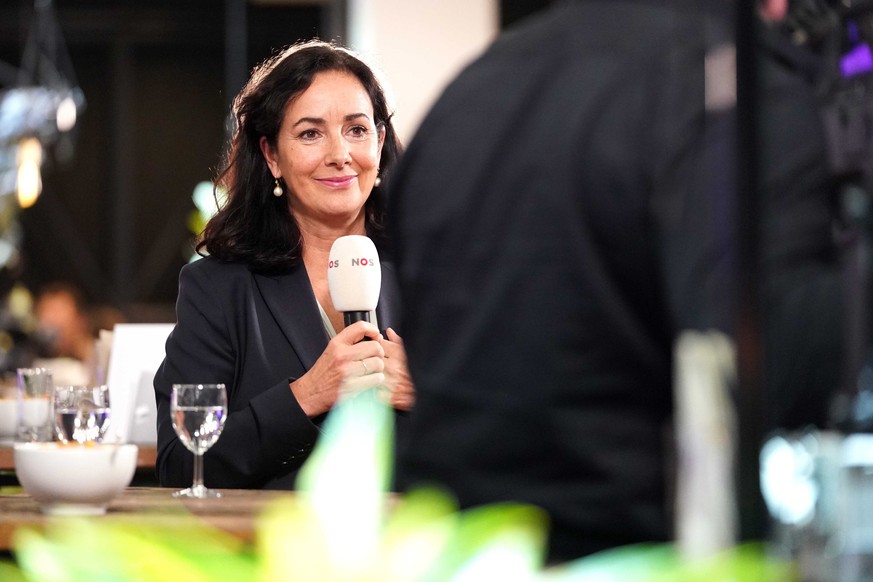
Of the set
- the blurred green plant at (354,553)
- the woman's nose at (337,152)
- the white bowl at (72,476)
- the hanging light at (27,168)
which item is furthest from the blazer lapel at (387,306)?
the hanging light at (27,168)

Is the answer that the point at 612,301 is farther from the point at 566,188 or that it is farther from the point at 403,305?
the point at 403,305

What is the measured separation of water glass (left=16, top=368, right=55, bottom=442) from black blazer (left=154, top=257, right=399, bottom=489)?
422 millimetres

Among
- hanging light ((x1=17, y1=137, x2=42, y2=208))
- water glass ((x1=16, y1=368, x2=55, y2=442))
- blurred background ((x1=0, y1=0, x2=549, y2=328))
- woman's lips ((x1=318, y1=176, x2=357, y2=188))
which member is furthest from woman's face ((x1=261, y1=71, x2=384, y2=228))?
blurred background ((x1=0, y1=0, x2=549, y2=328))

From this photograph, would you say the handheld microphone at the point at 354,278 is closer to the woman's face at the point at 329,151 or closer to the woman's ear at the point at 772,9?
the woman's face at the point at 329,151

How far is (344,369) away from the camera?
6.57 feet

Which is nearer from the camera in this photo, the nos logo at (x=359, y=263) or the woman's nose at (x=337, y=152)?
the nos logo at (x=359, y=263)

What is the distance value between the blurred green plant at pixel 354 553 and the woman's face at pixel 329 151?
2015 millimetres

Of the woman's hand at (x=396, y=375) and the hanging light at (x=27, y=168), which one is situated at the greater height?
the hanging light at (x=27, y=168)

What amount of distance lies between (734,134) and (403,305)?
0.52 metres

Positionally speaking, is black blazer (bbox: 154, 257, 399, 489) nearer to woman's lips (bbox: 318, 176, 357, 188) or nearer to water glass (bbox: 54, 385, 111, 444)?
woman's lips (bbox: 318, 176, 357, 188)

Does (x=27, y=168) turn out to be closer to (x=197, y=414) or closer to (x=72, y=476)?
(x=197, y=414)

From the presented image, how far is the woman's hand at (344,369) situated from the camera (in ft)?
6.57

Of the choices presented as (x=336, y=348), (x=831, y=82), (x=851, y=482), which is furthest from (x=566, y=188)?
(x=336, y=348)

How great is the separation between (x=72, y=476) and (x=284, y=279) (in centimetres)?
87
